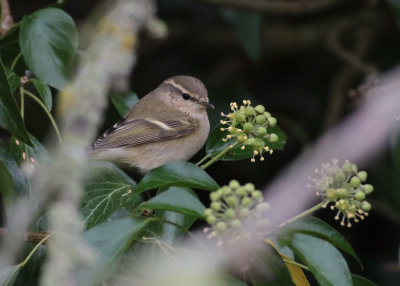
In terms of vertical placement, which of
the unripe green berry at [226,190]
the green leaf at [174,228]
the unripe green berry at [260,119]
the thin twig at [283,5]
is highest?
the unripe green berry at [260,119]

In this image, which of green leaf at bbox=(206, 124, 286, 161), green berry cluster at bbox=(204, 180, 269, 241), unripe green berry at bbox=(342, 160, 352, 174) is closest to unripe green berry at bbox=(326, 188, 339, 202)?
unripe green berry at bbox=(342, 160, 352, 174)

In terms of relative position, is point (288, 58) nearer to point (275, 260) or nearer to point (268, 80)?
point (268, 80)

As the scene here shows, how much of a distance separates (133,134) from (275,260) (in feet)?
5.81

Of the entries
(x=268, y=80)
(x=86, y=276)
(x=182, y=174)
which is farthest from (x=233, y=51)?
(x=86, y=276)

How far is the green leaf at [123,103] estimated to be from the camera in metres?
2.96

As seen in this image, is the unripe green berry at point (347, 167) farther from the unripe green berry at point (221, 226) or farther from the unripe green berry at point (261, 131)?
the unripe green berry at point (221, 226)

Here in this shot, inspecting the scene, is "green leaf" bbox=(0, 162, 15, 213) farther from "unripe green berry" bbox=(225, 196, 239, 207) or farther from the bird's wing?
the bird's wing

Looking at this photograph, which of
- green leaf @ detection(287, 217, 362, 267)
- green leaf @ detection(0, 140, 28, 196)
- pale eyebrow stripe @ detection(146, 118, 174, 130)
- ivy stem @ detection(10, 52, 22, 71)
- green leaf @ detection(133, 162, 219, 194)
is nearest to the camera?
green leaf @ detection(287, 217, 362, 267)

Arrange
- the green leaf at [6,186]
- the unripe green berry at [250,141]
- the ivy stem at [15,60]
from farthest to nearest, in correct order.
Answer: the ivy stem at [15,60]
the green leaf at [6,186]
the unripe green berry at [250,141]

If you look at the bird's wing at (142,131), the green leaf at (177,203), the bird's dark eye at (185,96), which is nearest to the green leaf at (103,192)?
the green leaf at (177,203)

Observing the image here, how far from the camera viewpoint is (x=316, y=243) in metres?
1.85

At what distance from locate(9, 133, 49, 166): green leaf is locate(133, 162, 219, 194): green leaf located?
696 millimetres

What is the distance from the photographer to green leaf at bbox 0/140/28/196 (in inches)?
92.3

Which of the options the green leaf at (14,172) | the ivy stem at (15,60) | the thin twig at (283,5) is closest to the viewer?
the green leaf at (14,172)
